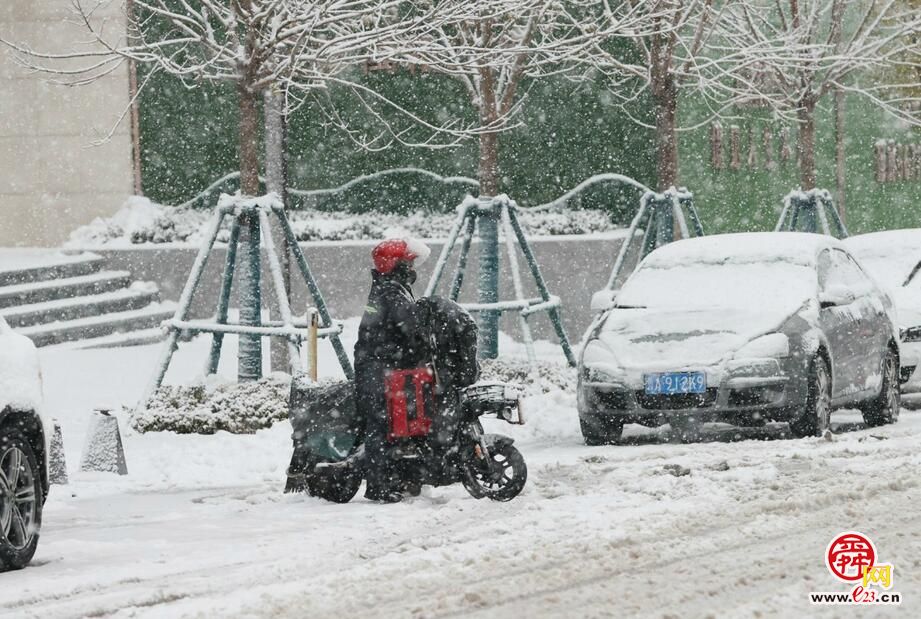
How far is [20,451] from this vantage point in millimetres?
8273

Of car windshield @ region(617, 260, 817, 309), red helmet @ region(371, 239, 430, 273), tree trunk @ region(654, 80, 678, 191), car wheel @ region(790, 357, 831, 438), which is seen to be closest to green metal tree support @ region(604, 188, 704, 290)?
tree trunk @ region(654, 80, 678, 191)

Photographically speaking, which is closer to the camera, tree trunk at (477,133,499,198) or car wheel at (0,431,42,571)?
car wheel at (0,431,42,571)

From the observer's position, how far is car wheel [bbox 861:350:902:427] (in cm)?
1366

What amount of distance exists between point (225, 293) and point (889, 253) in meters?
6.77

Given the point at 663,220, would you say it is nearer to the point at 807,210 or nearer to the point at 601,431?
the point at 807,210

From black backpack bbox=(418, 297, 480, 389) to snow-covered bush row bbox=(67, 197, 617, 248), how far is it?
12285 mm

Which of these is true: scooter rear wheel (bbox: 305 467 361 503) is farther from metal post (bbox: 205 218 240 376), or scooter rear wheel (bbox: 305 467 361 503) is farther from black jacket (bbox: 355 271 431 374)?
metal post (bbox: 205 218 240 376)

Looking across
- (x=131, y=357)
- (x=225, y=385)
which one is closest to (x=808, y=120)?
(x=131, y=357)

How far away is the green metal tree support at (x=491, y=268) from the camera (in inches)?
655

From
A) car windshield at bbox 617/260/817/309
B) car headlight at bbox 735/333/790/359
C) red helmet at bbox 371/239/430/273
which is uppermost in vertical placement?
red helmet at bbox 371/239/430/273

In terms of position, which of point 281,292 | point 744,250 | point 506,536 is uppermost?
point 744,250

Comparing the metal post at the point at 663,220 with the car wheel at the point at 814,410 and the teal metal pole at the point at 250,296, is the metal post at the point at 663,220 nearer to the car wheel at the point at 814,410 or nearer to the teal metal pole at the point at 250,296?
the teal metal pole at the point at 250,296

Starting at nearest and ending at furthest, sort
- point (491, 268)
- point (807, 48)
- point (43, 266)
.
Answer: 1. point (491, 268)
2. point (43, 266)
3. point (807, 48)

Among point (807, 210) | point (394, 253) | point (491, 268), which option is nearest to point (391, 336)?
point (394, 253)
